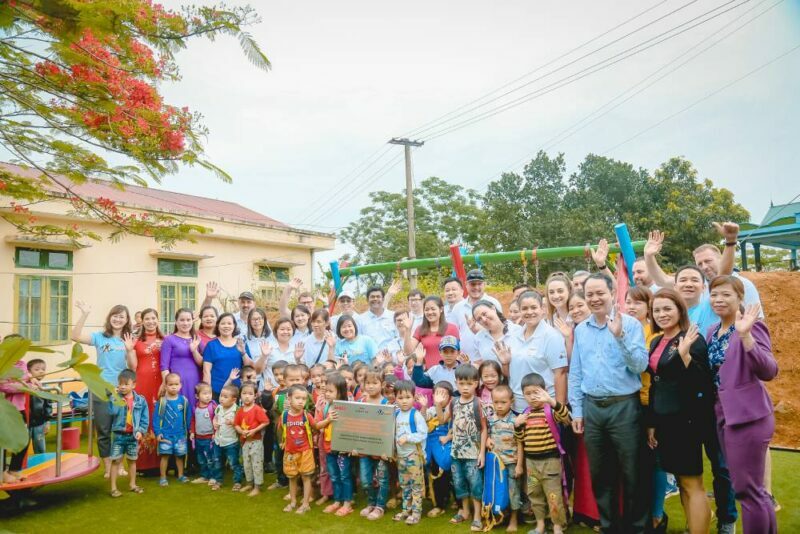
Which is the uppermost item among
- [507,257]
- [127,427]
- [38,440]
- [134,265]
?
[134,265]

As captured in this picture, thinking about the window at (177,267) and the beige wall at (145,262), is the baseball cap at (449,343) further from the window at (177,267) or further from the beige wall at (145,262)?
the window at (177,267)

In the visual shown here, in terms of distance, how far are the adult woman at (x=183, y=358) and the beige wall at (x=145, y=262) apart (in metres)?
5.51

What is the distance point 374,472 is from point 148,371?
110 inches

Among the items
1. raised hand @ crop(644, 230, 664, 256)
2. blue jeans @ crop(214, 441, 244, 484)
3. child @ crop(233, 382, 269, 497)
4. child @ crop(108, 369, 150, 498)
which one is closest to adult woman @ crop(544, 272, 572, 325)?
raised hand @ crop(644, 230, 664, 256)

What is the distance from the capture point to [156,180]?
4336 millimetres

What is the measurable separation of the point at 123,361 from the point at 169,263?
28.4 feet

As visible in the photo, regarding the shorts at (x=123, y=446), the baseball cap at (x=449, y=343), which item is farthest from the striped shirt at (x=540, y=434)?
the shorts at (x=123, y=446)

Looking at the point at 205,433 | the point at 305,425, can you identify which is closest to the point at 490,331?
the point at 305,425

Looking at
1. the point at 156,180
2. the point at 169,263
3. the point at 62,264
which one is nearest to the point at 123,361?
the point at 156,180

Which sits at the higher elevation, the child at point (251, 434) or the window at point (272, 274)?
the window at point (272, 274)

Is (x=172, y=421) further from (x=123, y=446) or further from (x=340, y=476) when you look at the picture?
(x=340, y=476)

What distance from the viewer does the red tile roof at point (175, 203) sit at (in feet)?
45.7

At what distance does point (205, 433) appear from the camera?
577cm

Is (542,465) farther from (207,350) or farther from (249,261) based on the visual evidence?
(249,261)
